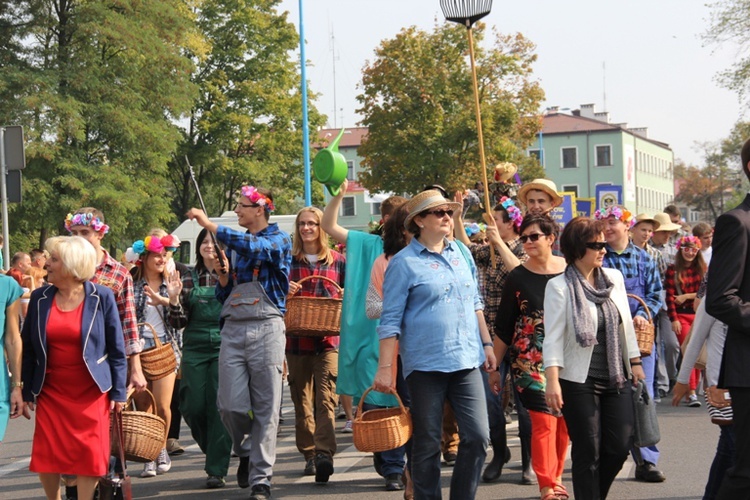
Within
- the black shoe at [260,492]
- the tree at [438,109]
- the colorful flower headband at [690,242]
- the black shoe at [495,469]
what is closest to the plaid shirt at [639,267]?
the black shoe at [495,469]

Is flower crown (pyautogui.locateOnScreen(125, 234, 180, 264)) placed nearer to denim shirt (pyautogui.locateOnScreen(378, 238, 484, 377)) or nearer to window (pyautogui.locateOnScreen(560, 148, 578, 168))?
denim shirt (pyautogui.locateOnScreen(378, 238, 484, 377))

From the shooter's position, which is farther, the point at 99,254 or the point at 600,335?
the point at 99,254

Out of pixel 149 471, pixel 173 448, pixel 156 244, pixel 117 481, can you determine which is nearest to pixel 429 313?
pixel 117 481

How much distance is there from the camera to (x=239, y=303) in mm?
8289

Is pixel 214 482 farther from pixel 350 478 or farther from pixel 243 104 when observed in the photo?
pixel 243 104

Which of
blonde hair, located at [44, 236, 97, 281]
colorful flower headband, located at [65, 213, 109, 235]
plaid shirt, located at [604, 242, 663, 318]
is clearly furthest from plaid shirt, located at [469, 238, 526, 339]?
blonde hair, located at [44, 236, 97, 281]

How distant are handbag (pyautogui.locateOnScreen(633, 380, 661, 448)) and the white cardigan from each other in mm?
115

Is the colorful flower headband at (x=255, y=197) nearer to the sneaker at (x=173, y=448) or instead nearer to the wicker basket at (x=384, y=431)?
the wicker basket at (x=384, y=431)

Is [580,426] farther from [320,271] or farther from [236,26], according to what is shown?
[236,26]

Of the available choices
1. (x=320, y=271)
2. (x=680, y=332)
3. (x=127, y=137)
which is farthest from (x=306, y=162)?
(x=320, y=271)

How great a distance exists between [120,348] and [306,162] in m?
29.5

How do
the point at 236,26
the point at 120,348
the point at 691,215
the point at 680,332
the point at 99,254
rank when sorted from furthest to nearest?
the point at 691,215, the point at 236,26, the point at 680,332, the point at 99,254, the point at 120,348

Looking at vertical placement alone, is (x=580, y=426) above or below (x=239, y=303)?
below

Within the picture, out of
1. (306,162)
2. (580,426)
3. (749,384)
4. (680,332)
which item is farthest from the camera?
(306,162)
